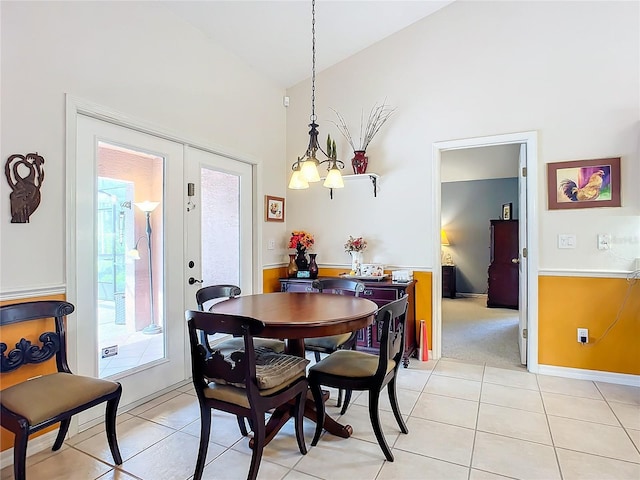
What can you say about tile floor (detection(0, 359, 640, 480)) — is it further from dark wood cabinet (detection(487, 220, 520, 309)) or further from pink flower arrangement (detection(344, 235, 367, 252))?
dark wood cabinet (detection(487, 220, 520, 309))

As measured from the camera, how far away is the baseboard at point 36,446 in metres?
1.96

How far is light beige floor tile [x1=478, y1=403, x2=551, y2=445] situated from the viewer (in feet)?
7.39

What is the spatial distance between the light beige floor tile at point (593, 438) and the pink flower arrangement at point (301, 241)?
2671 mm

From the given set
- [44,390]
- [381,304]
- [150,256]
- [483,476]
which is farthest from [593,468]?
[150,256]

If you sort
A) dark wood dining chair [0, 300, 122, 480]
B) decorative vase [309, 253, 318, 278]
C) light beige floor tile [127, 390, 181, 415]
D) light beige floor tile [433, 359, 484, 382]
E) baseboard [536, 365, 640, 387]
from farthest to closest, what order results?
decorative vase [309, 253, 318, 278], light beige floor tile [433, 359, 484, 382], baseboard [536, 365, 640, 387], light beige floor tile [127, 390, 181, 415], dark wood dining chair [0, 300, 122, 480]

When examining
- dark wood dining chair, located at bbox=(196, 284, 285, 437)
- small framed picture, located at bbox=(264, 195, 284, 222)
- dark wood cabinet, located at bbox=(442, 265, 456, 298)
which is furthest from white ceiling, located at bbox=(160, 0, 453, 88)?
dark wood cabinet, located at bbox=(442, 265, 456, 298)

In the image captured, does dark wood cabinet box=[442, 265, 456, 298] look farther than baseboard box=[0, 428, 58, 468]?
Yes

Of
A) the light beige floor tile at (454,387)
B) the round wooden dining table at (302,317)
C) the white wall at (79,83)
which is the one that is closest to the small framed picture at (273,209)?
the white wall at (79,83)

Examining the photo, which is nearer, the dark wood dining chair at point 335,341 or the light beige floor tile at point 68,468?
the light beige floor tile at point 68,468

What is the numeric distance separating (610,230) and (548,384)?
1398 mm

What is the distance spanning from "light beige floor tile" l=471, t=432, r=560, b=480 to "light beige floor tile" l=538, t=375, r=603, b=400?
1.00 meters

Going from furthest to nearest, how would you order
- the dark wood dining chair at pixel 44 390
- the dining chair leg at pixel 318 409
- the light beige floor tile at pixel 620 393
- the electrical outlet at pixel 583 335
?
the electrical outlet at pixel 583 335 < the light beige floor tile at pixel 620 393 < the dining chair leg at pixel 318 409 < the dark wood dining chair at pixel 44 390

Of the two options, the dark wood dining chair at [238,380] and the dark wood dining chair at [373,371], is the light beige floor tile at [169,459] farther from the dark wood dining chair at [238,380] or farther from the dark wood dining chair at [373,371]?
the dark wood dining chair at [373,371]

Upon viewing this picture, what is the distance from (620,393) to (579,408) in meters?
0.56
